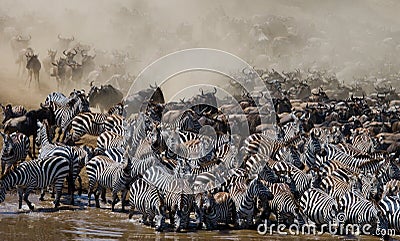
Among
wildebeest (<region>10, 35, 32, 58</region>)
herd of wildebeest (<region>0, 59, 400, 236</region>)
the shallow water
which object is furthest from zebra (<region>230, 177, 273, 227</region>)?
wildebeest (<region>10, 35, 32, 58</region>)

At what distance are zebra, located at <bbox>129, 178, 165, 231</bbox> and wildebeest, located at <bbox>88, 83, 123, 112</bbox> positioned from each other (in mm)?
15360

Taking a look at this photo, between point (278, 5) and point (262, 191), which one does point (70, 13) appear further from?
point (262, 191)

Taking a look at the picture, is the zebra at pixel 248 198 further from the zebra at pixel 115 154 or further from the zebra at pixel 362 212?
the zebra at pixel 115 154

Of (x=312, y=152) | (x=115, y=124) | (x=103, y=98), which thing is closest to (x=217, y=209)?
(x=312, y=152)

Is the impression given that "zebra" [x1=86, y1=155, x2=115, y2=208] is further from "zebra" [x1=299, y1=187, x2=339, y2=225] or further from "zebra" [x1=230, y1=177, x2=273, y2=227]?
"zebra" [x1=299, y1=187, x2=339, y2=225]

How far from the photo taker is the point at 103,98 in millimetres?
30266

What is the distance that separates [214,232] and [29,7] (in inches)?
1835

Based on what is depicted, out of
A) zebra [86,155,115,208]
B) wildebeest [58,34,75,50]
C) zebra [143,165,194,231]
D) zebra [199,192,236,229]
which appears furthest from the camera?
wildebeest [58,34,75,50]

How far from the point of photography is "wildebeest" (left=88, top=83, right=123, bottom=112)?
1183 inches

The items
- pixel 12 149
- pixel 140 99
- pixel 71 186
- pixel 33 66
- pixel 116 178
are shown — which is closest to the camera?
pixel 116 178

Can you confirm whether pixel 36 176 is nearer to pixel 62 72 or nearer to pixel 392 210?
pixel 392 210

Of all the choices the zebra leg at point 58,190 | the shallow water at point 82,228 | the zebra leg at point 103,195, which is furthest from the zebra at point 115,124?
the shallow water at point 82,228

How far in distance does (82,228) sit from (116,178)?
1.79 meters

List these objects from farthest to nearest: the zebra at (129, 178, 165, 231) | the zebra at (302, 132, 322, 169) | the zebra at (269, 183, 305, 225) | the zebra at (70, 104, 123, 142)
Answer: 1. the zebra at (70, 104, 123, 142)
2. the zebra at (302, 132, 322, 169)
3. the zebra at (269, 183, 305, 225)
4. the zebra at (129, 178, 165, 231)
